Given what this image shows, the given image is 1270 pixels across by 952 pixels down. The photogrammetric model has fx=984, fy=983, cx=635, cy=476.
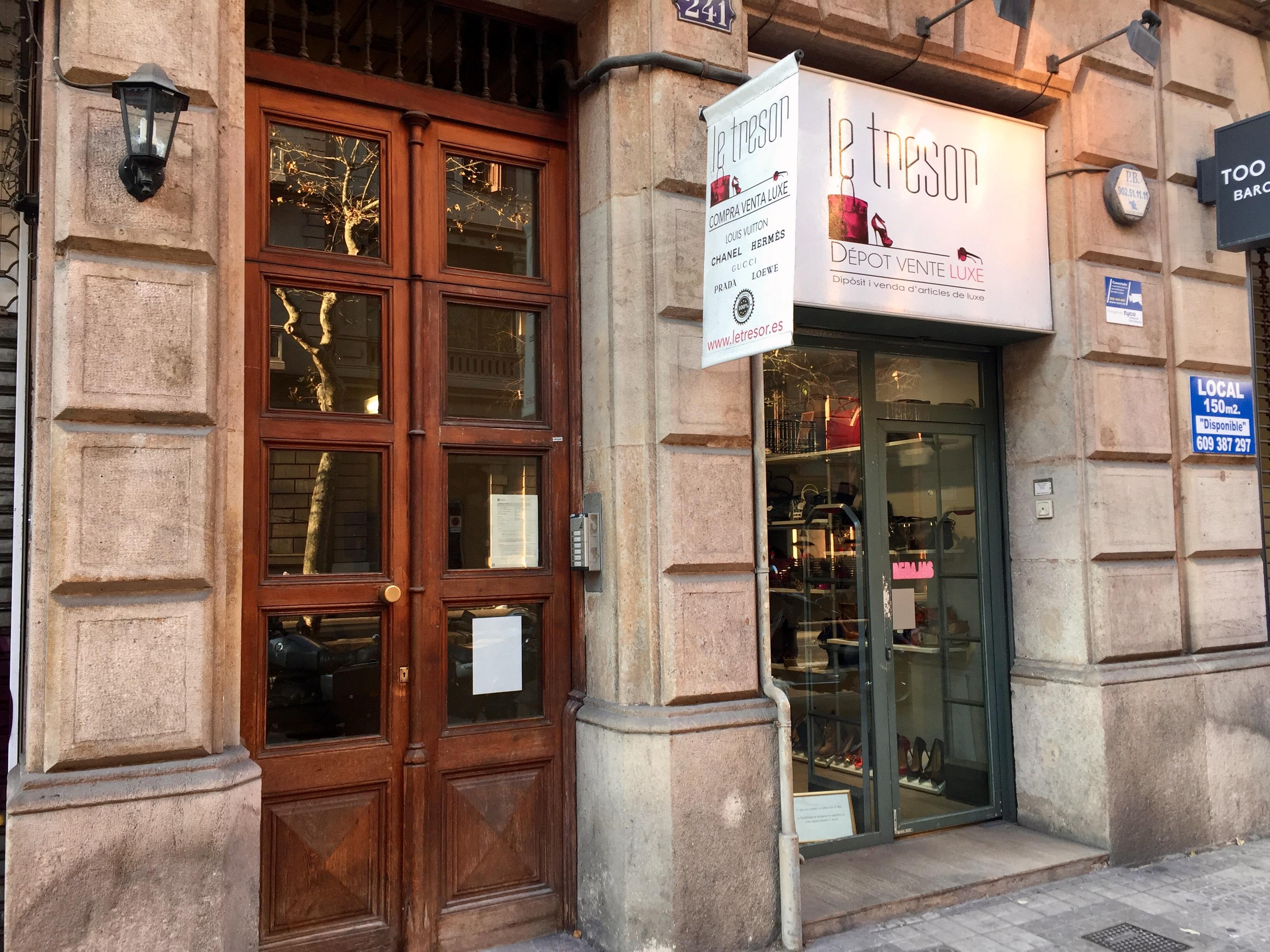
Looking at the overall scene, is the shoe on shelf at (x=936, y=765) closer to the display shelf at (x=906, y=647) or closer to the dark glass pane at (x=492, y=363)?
the display shelf at (x=906, y=647)

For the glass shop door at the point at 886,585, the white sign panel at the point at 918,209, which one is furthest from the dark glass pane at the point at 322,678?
the white sign panel at the point at 918,209

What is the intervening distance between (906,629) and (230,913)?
14.2 ft

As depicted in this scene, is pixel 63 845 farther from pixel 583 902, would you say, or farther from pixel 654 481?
pixel 654 481

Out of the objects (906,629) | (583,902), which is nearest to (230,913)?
(583,902)

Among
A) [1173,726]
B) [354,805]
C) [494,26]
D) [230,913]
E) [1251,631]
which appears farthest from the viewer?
[1251,631]

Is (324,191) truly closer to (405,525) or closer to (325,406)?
(325,406)

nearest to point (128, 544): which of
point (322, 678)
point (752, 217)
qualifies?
point (322, 678)

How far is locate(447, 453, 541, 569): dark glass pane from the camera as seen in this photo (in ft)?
16.3

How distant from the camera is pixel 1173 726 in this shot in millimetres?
6438

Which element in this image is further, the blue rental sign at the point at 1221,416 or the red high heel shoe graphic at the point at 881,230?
the blue rental sign at the point at 1221,416

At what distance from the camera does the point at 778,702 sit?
4.97 meters

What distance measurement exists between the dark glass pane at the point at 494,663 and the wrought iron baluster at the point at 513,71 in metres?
→ 2.70

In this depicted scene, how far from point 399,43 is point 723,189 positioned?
1812 millimetres

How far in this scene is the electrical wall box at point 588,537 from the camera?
5.01 meters
